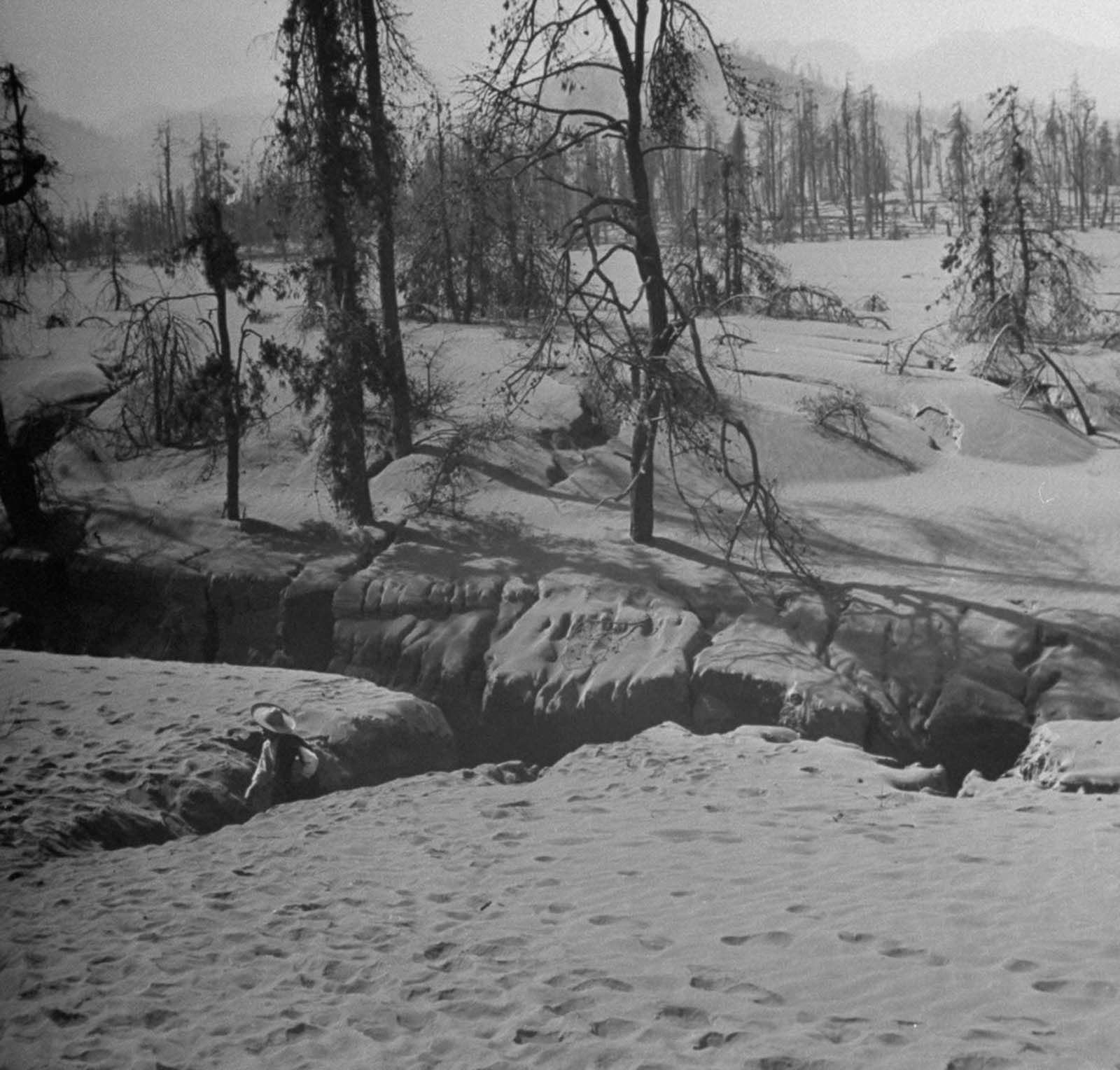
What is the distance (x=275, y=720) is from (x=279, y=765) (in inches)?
Answer: 10.5

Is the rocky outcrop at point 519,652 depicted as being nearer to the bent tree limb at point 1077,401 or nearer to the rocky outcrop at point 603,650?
the rocky outcrop at point 603,650

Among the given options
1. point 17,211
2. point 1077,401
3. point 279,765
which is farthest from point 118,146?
point 1077,401

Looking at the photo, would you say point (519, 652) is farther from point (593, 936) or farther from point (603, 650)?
point (593, 936)

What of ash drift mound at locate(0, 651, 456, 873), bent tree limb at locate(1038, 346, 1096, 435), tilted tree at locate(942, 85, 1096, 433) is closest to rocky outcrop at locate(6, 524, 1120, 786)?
ash drift mound at locate(0, 651, 456, 873)

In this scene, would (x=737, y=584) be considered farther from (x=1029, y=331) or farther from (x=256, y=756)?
(x=1029, y=331)

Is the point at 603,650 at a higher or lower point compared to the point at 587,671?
higher

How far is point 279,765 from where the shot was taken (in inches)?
279

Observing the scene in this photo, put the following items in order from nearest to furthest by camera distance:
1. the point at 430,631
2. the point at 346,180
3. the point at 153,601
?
the point at 153,601 < the point at 430,631 < the point at 346,180

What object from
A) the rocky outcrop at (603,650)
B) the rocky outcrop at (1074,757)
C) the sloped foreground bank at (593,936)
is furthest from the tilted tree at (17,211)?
the rocky outcrop at (1074,757)

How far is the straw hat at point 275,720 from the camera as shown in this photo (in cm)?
707

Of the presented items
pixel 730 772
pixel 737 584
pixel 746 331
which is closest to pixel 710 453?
pixel 737 584

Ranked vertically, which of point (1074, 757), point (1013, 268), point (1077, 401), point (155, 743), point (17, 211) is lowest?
point (1074, 757)

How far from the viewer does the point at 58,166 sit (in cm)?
524

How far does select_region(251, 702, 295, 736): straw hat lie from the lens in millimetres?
7066
